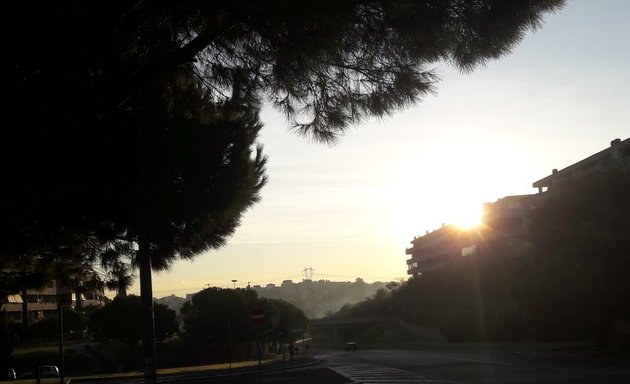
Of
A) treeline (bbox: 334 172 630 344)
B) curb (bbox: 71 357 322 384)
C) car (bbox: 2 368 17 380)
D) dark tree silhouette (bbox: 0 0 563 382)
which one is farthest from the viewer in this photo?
car (bbox: 2 368 17 380)

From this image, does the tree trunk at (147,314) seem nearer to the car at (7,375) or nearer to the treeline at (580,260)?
the treeline at (580,260)

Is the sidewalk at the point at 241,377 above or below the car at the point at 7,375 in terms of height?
below

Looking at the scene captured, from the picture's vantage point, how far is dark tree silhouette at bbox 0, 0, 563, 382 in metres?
9.16

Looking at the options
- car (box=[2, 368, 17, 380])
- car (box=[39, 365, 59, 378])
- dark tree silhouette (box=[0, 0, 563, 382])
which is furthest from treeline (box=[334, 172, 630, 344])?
car (box=[39, 365, 59, 378])

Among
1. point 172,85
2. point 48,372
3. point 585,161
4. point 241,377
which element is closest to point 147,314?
point 172,85

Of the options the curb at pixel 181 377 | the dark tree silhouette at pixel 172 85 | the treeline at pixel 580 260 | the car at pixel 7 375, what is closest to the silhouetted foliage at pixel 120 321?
the car at pixel 7 375

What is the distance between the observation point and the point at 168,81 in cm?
1159

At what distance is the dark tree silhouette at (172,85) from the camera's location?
916 cm

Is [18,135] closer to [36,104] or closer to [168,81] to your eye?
[36,104]

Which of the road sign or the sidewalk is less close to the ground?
the road sign

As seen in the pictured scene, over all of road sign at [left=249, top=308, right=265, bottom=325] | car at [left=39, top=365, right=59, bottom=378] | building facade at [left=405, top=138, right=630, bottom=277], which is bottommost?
car at [left=39, top=365, right=59, bottom=378]

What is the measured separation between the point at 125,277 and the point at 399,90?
8.52 m

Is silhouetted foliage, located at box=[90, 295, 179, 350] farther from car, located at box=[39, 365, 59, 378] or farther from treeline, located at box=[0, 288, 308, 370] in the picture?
car, located at box=[39, 365, 59, 378]

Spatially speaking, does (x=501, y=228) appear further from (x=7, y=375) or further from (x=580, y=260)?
(x=7, y=375)
